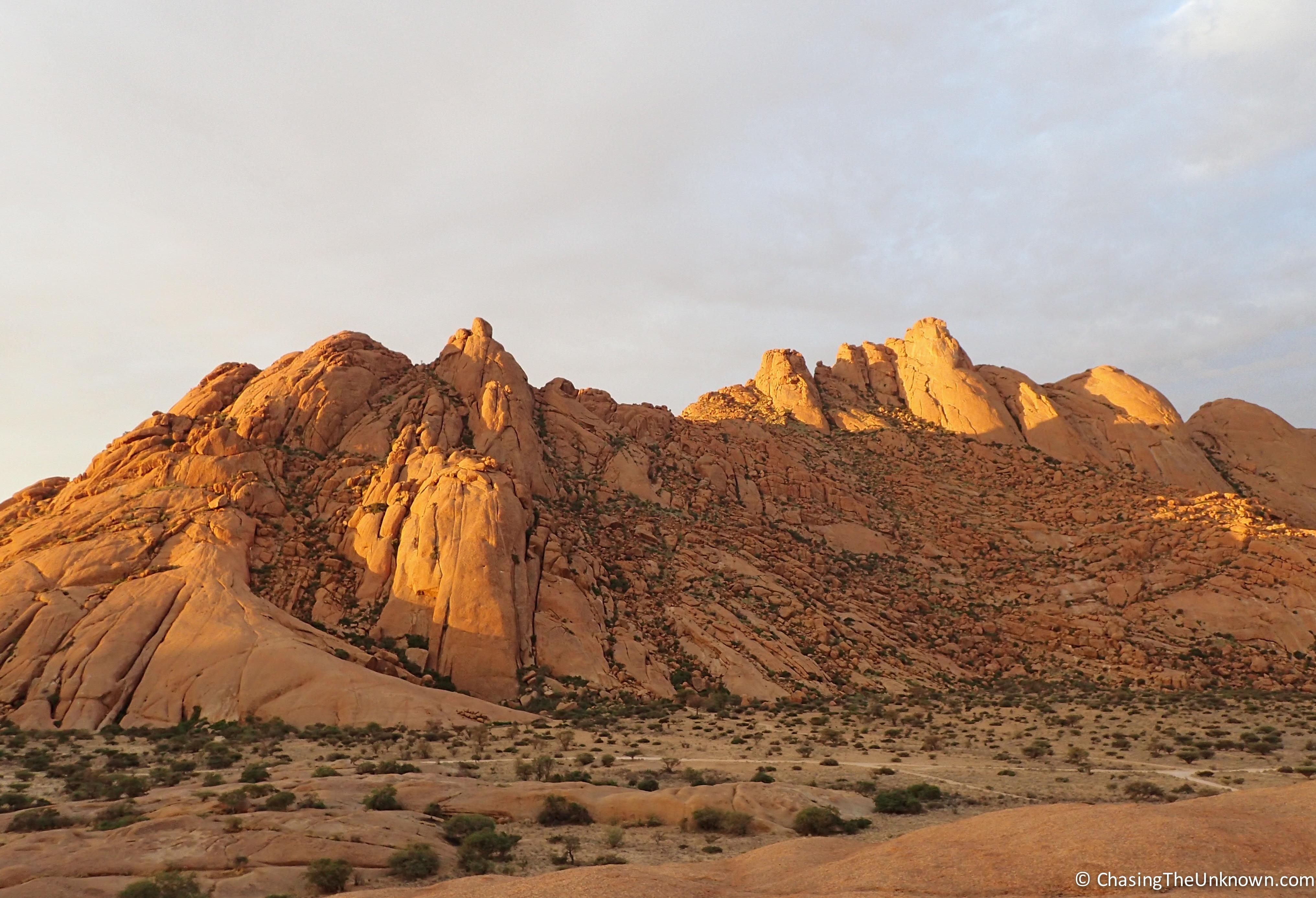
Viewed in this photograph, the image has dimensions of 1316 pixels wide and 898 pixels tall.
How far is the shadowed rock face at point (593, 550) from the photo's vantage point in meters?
41.4

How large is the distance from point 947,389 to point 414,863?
8574cm

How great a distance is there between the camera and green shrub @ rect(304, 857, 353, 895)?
13922 mm

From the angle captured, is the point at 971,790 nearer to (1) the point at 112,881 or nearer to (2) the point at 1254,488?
(1) the point at 112,881

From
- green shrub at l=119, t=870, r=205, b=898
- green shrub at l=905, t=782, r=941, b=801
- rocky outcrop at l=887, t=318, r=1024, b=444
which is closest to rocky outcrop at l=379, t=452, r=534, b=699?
green shrub at l=905, t=782, r=941, b=801

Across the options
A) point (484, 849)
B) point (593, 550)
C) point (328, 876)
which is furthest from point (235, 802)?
point (593, 550)

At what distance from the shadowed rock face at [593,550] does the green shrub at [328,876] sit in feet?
77.9

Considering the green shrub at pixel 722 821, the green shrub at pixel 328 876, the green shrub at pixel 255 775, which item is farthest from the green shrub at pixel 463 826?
the green shrub at pixel 255 775

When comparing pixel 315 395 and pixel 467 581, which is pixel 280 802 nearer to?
pixel 467 581

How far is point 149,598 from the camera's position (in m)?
42.6

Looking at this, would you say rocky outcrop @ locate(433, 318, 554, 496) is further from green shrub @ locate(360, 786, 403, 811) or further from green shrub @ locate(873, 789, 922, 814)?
green shrub @ locate(873, 789, 922, 814)

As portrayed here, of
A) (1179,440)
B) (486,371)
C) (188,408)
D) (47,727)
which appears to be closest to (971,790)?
(47,727)

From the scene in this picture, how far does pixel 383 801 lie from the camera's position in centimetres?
1970

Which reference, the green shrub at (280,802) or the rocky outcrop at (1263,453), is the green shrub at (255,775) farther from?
the rocky outcrop at (1263,453)

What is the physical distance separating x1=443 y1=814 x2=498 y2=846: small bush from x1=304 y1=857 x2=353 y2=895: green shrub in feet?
12.2
